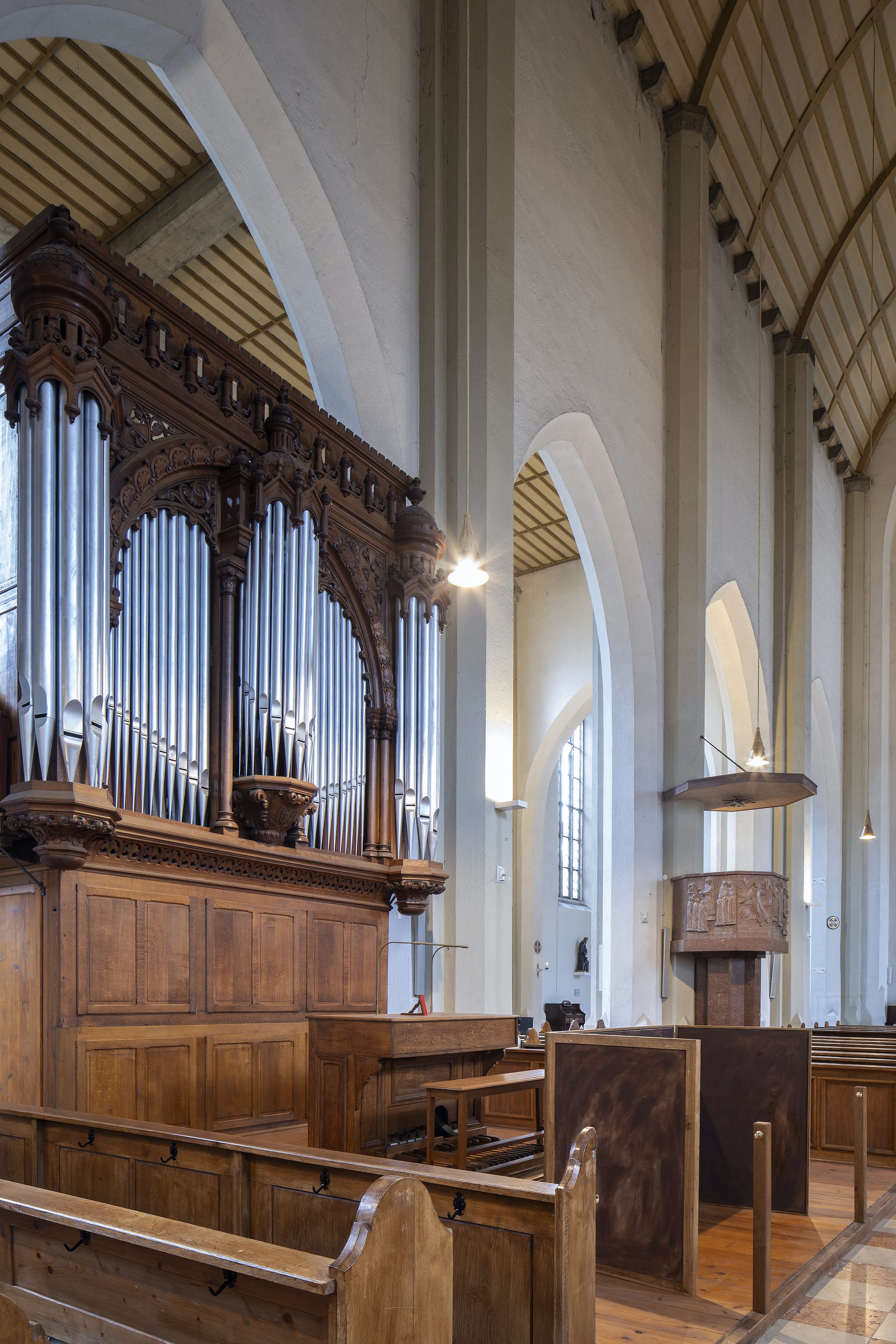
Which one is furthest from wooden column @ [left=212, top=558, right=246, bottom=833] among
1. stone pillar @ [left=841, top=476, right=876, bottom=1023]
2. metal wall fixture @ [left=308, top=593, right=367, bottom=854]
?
stone pillar @ [left=841, top=476, right=876, bottom=1023]

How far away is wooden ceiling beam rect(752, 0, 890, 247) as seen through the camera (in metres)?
13.8

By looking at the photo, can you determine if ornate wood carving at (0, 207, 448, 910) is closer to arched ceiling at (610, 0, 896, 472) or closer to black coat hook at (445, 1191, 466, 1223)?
black coat hook at (445, 1191, 466, 1223)

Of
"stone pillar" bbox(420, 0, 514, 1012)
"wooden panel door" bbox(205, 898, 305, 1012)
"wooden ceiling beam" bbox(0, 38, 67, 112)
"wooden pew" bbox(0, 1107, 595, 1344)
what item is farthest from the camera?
"wooden ceiling beam" bbox(0, 38, 67, 112)

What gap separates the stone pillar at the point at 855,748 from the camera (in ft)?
65.2

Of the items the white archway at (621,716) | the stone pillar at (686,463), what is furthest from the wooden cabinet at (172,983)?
the stone pillar at (686,463)

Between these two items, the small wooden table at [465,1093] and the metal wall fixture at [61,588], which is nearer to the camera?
the metal wall fixture at [61,588]

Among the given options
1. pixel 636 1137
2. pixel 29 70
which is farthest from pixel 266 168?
pixel 636 1137

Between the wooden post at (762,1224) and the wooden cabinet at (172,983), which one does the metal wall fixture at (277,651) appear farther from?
the wooden post at (762,1224)

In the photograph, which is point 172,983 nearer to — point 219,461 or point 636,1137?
point 636,1137

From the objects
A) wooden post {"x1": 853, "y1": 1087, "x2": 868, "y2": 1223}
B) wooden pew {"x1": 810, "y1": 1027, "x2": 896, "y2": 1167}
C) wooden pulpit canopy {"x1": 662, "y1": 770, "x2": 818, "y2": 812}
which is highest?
wooden pulpit canopy {"x1": 662, "y1": 770, "x2": 818, "y2": 812}

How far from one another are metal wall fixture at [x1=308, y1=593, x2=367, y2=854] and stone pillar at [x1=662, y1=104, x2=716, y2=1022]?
6.21m

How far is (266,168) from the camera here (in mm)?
7270

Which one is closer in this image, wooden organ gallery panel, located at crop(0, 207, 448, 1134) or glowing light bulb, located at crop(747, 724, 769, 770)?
wooden organ gallery panel, located at crop(0, 207, 448, 1134)

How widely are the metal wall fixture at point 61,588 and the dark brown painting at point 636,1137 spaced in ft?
7.74
